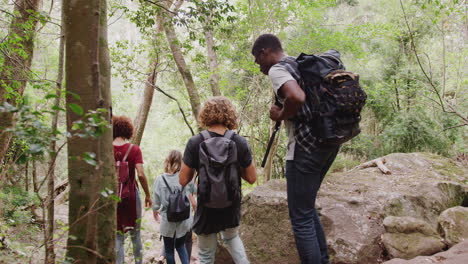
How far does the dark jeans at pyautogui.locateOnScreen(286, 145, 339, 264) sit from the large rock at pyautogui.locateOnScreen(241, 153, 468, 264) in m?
1.51

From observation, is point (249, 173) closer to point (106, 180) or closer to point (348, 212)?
point (106, 180)

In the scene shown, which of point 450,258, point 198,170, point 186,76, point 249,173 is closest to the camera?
point 198,170

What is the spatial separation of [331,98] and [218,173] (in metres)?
1.02

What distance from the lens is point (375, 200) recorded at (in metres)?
4.38


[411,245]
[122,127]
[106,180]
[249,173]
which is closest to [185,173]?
[249,173]

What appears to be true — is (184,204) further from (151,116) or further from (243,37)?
(151,116)

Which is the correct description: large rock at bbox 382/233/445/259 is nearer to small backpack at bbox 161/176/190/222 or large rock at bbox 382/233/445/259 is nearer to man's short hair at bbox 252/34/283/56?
small backpack at bbox 161/176/190/222

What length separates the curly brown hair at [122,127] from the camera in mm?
3154

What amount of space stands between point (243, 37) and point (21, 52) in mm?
4557

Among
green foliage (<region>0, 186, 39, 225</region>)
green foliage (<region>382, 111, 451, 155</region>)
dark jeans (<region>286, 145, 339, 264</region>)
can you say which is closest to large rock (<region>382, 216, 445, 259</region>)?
dark jeans (<region>286, 145, 339, 264</region>)

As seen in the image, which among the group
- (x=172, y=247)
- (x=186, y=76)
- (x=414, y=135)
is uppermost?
(x=186, y=76)

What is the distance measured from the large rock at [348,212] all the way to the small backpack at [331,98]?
1.93 metres

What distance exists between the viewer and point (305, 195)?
2.31 m

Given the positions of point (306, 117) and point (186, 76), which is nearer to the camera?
point (306, 117)
